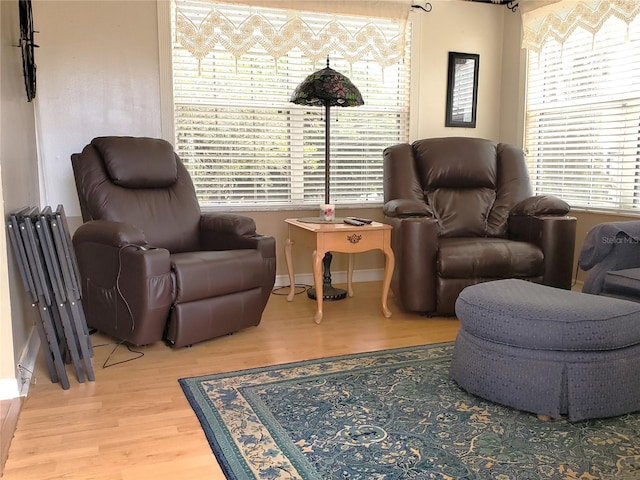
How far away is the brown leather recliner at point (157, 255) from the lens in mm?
2607

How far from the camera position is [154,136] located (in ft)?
12.3

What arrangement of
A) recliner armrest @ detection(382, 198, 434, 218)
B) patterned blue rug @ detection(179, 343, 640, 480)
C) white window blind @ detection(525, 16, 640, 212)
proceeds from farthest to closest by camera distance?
white window blind @ detection(525, 16, 640, 212) < recliner armrest @ detection(382, 198, 434, 218) < patterned blue rug @ detection(179, 343, 640, 480)

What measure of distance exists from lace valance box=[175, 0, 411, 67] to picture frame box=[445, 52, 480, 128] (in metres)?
0.53

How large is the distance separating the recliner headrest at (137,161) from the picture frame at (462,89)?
234cm

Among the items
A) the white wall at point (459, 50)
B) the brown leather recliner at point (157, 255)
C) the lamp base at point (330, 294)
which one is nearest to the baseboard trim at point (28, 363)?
the brown leather recliner at point (157, 255)

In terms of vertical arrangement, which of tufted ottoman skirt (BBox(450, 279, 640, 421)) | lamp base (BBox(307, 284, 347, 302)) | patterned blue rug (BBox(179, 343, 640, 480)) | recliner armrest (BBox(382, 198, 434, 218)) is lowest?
lamp base (BBox(307, 284, 347, 302))

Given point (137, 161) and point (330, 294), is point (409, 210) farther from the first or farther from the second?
point (137, 161)

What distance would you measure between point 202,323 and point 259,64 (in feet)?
6.76

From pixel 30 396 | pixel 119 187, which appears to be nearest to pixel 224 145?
pixel 119 187

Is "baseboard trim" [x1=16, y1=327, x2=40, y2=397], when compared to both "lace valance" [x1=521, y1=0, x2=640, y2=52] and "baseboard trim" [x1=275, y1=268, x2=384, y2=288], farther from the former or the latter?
"lace valance" [x1=521, y1=0, x2=640, y2=52]

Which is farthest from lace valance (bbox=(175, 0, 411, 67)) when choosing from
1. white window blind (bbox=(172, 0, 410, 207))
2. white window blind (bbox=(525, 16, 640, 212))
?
white window blind (bbox=(525, 16, 640, 212))

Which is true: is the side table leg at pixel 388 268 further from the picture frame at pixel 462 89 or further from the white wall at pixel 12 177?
the white wall at pixel 12 177

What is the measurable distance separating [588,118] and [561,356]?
2481mm

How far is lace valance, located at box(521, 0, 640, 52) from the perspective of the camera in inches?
137
